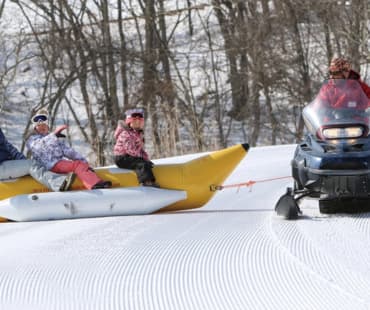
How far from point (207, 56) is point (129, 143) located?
53.1 feet

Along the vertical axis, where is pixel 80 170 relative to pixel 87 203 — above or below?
above

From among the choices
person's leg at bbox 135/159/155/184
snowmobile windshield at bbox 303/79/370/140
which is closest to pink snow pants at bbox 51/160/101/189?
person's leg at bbox 135/159/155/184

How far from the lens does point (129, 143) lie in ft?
23.4

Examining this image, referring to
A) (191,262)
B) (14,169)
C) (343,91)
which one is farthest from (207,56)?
(191,262)

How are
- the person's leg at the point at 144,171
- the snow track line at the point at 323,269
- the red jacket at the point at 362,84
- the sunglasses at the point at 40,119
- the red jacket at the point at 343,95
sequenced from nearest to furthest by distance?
the snow track line at the point at 323,269 < the red jacket at the point at 343,95 < the red jacket at the point at 362,84 < the person's leg at the point at 144,171 < the sunglasses at the point at 40,119

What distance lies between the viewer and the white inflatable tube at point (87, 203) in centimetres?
688

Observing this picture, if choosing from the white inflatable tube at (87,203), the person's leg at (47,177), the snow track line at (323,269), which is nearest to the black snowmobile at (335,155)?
the snow track line at (323,269)

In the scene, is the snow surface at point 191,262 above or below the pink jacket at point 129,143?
below

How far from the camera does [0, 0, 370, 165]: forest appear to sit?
65.4ft

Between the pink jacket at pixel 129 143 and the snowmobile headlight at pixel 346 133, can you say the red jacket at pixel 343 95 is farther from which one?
the pink jacket at pixel 129 143

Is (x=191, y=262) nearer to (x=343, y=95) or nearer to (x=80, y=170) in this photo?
(x=343, y=95)

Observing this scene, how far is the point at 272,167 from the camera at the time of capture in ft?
31.3

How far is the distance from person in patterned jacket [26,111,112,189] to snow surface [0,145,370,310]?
1.92ft

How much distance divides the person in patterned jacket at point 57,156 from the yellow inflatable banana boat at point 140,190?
0.12 metres
